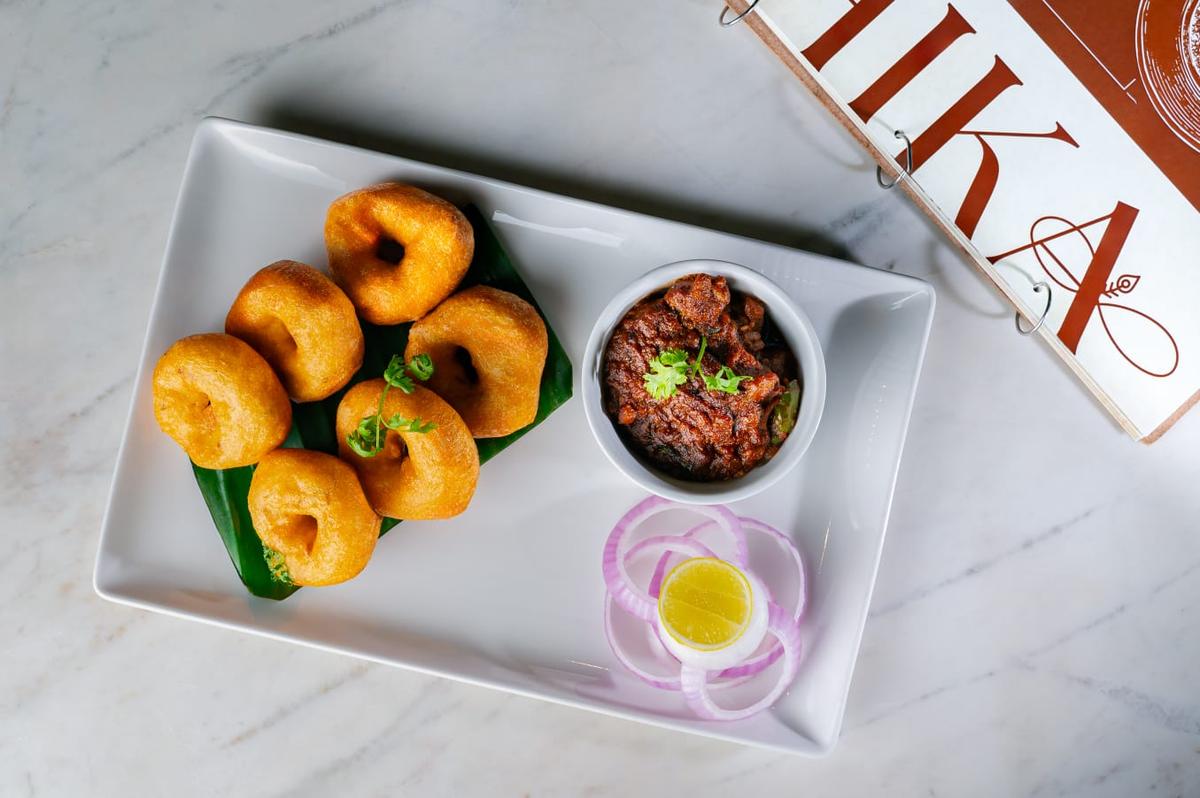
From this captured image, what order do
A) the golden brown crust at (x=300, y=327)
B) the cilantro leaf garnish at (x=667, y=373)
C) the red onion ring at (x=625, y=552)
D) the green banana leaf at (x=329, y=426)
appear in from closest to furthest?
1. the cilantro leaf garnish at (x=667, y=373)
2. the golden brown crust at (x=300, y=327)
3. the green banana leaf at (x=329, y=426)
4. the red onion ring at (x=625, y=552)

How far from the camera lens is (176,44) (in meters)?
2.38

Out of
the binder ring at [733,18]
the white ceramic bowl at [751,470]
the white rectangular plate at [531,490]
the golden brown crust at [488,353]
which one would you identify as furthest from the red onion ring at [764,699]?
the binder ring at [733,18]

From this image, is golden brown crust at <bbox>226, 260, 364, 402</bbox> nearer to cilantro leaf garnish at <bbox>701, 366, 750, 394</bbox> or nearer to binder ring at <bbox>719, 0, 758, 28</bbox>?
cilantro leaf garnish at <bbox>701, 366, 750, 394</bbox>

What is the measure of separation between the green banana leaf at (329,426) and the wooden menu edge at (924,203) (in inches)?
37.3

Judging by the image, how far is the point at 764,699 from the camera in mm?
2256

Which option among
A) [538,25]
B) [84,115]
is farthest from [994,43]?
[84,115]

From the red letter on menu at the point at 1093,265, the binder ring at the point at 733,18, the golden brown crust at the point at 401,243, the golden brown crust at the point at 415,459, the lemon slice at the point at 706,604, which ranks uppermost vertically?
the binder ring at the point at 733,18

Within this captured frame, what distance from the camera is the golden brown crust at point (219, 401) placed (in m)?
1.96

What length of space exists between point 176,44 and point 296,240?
697mm

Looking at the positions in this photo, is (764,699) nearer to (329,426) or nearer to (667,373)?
(667,373)

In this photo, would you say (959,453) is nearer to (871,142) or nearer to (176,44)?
(871,142)

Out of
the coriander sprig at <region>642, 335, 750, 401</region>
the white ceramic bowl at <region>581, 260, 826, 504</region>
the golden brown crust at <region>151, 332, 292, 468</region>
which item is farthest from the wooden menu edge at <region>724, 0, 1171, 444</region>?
the golden brown crust at <region>151, 332, 292, 468</region>

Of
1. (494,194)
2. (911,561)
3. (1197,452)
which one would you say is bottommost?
(911,561)

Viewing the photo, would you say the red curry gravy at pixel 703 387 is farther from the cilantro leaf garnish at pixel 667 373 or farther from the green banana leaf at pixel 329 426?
the green banana leaf at pixel 329 426
